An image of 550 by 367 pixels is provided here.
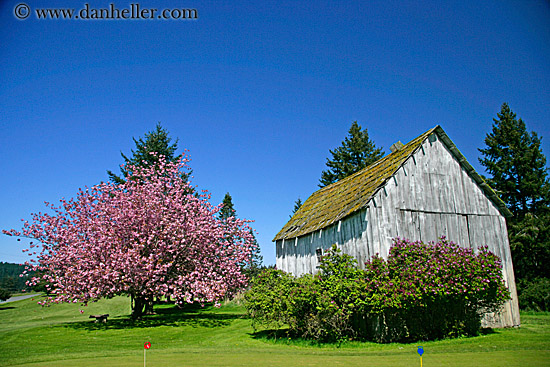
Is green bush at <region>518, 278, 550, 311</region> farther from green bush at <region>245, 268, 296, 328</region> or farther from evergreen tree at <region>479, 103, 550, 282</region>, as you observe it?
green bush at <region>245, 268, 296, 328</region>

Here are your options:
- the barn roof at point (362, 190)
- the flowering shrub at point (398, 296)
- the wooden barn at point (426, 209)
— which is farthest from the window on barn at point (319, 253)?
the flowering shrub at point (398, 296)

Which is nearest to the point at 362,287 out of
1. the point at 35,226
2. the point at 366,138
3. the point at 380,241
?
the point at 380,241

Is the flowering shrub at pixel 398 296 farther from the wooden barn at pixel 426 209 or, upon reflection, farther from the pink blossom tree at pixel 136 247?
the pink blossom tree at pixel 136 247

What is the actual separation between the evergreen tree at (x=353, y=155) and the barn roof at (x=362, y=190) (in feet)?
83.6

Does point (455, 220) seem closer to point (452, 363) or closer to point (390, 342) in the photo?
point (390, 342)

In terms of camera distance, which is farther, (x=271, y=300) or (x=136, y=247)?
(x=136, y=247)

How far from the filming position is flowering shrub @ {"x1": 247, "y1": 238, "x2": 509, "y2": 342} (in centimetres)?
1244

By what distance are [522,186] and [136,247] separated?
31.6 m

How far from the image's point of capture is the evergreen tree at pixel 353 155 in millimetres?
47094

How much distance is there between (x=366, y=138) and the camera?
48.3 metres

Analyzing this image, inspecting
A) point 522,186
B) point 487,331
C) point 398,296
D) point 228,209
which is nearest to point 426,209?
point 398,296

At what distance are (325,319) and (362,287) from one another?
170 centimetres

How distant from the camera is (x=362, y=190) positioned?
651 inches

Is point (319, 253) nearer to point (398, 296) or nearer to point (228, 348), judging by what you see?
point (398, 296)
